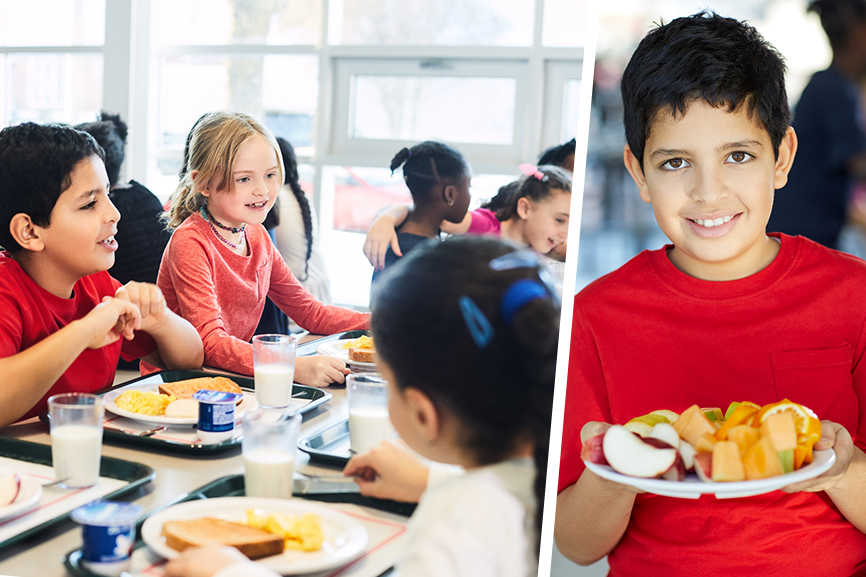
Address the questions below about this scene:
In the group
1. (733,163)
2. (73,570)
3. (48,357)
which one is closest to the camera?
(73,570)

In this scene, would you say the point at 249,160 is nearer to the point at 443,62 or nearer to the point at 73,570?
the point at 443,62

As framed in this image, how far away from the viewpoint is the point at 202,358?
4.56ft

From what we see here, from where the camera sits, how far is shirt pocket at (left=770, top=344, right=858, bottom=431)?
118 centimetres

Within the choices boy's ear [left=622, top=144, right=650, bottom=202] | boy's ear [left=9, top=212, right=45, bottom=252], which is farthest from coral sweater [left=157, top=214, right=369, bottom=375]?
boy's ear [left=622, top=144, right=650, bottom=202]

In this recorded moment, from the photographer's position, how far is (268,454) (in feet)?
3.65

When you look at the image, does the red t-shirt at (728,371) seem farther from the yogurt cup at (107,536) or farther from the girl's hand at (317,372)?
the yogurt cup at (107,536)

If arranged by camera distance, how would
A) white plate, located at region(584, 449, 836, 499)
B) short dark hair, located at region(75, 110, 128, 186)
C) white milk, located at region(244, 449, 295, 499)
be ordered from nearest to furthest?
white plate, located at region(584, 449, 836, 499)
white milk, located at region(244, 449, 295, 499)
short dark hair, located at region(75, 110, 128, 186)

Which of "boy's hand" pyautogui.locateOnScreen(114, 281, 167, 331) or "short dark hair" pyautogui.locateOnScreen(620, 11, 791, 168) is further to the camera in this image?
"boy's hand" pyautogui.locateOnScreen(114, 281, 167, 331)

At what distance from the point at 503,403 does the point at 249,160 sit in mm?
700

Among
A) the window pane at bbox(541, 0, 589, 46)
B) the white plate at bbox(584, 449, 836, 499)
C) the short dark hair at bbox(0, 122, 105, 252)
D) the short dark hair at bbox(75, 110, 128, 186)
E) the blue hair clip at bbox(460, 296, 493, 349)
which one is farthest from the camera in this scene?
the window pane at bbox(541, 0, 589, 46)

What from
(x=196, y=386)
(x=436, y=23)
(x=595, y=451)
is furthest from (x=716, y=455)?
(x=436, y=23)

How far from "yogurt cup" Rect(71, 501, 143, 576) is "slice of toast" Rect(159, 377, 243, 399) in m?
0.28

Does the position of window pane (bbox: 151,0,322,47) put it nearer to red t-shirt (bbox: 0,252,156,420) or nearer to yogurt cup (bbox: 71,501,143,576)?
red t-shirt (bbox: 0,252,156,420)

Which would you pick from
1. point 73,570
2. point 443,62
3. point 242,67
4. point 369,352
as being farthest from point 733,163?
point 73,570
